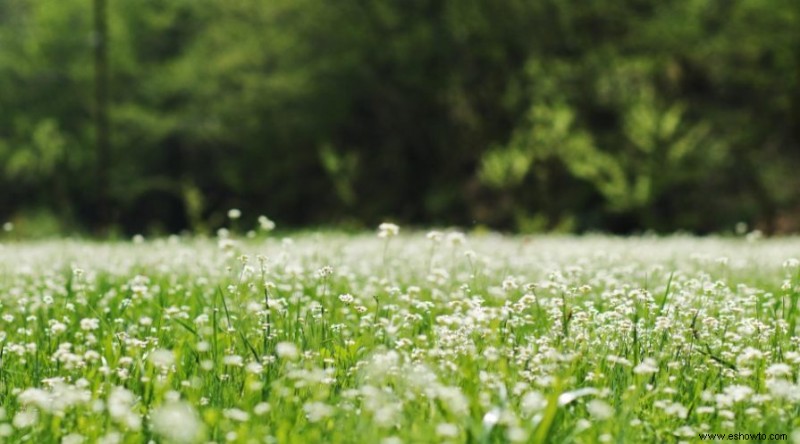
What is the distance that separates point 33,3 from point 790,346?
4176 cm

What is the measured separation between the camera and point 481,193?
27.0 metres

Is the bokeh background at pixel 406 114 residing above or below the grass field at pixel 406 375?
above

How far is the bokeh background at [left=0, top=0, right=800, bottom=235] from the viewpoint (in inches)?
993

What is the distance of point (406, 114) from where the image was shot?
31406 millimetres

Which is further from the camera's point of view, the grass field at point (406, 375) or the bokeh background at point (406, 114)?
the bokeh background at point (406, 114)

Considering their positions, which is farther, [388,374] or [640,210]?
[640,210]

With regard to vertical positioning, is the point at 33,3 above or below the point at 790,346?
above

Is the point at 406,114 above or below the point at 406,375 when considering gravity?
above

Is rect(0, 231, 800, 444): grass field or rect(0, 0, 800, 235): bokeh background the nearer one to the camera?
rect(0, 231, 800, 444): grass field

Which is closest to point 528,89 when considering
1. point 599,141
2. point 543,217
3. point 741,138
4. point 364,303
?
point 599,141

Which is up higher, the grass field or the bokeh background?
the bokeh background

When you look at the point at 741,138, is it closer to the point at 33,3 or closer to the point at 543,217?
the point at 543,217

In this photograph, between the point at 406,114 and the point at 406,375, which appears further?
the point at 406,114

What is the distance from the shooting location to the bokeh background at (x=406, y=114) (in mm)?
25219
